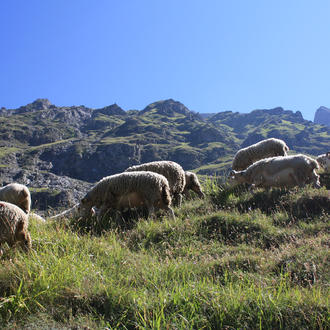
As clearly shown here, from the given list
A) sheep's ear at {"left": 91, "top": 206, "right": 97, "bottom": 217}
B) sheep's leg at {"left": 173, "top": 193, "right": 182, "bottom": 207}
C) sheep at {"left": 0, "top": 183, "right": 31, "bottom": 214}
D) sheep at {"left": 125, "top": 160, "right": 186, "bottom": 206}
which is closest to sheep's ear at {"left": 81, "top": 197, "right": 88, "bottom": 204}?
sheep's ear at {"left": 91, "top": 206, "right": 97, "bottom": 217}

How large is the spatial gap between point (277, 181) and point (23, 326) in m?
7.74

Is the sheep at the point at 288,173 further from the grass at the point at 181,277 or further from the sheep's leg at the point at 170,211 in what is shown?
the sheep's leg at the point at 170,211

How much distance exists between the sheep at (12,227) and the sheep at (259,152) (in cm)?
974

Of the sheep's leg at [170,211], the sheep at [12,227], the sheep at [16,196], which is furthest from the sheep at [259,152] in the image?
the sheep at [12,227]

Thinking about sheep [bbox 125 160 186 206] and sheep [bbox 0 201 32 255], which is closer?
sheep [bbox 0 201 32 255]

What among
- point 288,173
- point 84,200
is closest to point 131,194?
point 84,200

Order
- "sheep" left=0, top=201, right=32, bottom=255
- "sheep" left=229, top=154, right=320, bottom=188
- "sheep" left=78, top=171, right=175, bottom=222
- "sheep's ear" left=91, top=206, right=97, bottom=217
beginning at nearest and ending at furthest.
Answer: "sheep" left=0, top=201, right=32, bottom=255, "sheep" left=78, top=171, right=175, bottom=222, "sheep's ear" left=91, top=206, right=97, bottom=217, "sheep" left=229, top=154, right=320, bottom=188

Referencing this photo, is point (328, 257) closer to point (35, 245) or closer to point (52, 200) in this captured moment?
point (35, 245)

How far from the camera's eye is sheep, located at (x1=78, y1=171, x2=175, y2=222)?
791 centimetres

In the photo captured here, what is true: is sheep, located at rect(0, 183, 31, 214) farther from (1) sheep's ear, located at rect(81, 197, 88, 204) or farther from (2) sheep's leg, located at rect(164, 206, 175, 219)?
(2) sheep's leg, located at rect(164, 206, 175, 219)

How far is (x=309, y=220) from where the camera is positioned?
6691 mm

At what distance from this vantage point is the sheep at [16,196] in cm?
948

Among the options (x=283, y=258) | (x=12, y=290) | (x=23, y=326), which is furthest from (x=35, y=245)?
(x=283, y=258)

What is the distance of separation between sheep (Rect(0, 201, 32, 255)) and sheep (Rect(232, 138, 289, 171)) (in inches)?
383
